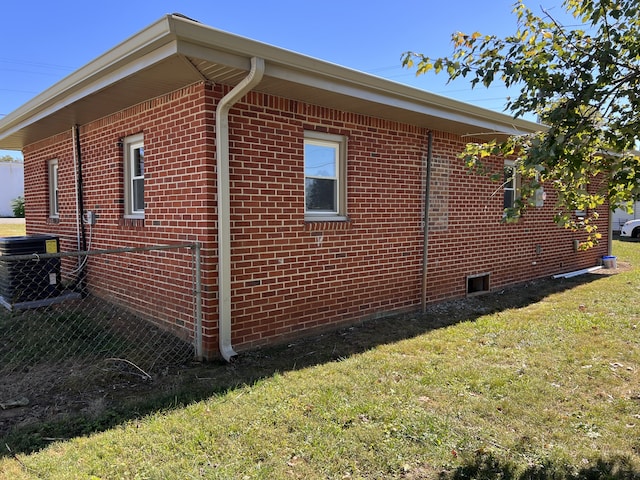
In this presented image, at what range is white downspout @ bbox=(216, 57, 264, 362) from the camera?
4480mm

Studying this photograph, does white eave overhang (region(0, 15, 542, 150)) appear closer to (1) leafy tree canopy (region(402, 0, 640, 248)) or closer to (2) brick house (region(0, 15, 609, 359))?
(2) brick house (region(0, 15, 609, 359))

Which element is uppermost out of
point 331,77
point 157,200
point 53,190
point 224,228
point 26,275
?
point 331,77

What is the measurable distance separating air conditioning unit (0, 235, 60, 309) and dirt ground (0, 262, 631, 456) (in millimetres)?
2754

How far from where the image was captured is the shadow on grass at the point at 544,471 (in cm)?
260

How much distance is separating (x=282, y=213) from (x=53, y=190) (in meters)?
5.90

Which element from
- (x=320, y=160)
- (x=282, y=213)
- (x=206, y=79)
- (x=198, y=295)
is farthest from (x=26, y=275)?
→ (x=320, y=160)

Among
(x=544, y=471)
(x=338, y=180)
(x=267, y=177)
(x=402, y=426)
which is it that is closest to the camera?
(x=544, y=471)

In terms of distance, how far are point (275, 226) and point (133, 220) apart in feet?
6.99

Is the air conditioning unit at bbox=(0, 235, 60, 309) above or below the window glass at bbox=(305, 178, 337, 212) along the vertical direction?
below

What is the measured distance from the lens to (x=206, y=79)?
441cm

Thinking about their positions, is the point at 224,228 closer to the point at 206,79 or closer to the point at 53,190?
the point at 206,79

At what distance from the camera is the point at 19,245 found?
6.68m

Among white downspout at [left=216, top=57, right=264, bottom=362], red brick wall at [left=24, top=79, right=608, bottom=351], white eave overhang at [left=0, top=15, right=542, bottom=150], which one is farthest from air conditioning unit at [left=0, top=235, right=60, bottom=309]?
white downspout at [left=216, top=57, right=264, bottom=362]

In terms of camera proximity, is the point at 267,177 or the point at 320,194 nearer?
the point at 267,177
